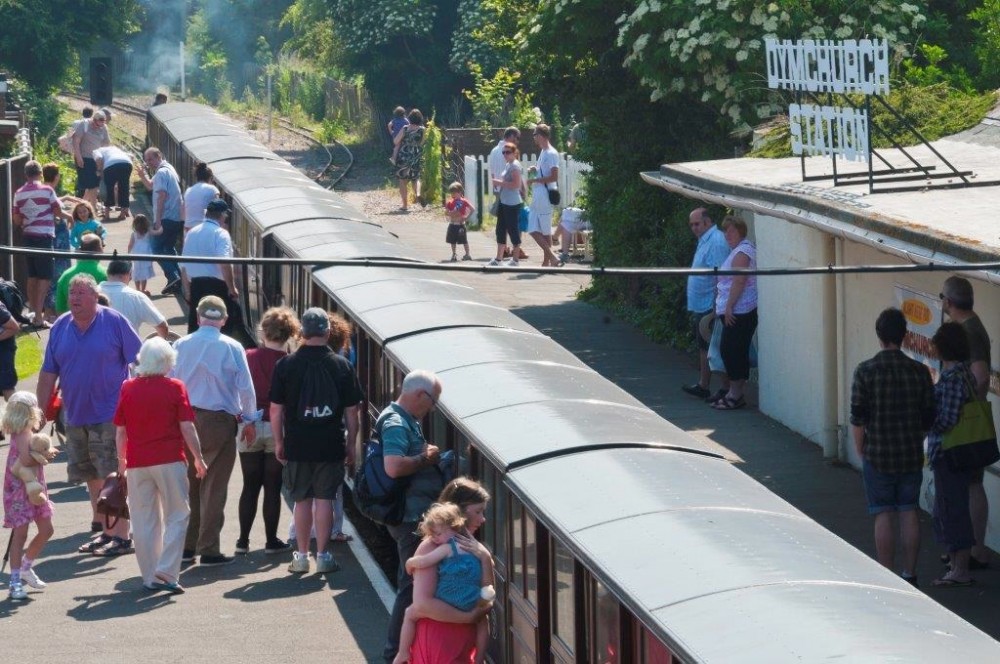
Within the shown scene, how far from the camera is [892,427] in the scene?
30.2 ft

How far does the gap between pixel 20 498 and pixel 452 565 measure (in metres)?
3.42

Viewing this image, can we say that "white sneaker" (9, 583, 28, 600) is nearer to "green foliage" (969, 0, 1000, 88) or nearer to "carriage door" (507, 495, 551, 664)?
"carriage door" (507, 495, 551, 664)

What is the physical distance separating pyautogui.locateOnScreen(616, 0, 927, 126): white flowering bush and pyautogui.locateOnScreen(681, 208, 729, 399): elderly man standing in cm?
231

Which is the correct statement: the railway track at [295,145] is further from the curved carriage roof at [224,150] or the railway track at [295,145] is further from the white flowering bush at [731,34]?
the white flowering bush at [731,34]

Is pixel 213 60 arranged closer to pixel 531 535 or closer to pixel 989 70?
pixel 989 70

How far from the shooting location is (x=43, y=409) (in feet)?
33.4

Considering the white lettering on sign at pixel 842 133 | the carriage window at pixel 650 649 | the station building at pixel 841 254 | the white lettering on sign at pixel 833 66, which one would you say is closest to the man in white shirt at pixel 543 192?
the station building at pixel 841 254

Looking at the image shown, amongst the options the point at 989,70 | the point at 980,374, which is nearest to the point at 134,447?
the point at 980,374

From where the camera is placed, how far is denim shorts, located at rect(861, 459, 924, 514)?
9.33m

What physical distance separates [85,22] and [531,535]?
123ft

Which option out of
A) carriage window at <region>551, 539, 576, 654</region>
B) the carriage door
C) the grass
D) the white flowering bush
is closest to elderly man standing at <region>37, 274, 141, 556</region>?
the carriage door

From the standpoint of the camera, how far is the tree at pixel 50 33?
4044cm

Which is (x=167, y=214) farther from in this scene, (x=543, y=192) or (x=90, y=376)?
(x=90, y=376)

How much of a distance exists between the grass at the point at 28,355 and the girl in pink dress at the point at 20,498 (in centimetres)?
562
